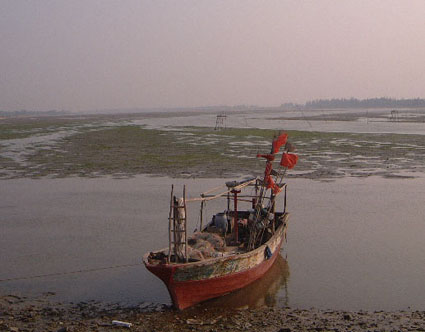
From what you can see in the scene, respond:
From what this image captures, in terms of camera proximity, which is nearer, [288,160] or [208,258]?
[208,258]

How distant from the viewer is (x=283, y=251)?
43.9 ft

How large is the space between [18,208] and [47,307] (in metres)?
9.73

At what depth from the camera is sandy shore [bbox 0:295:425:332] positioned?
8523mm

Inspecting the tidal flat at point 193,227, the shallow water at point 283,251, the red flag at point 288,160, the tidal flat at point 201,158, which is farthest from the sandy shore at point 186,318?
the tidal flat at point 201,158

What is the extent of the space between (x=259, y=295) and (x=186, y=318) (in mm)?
2085

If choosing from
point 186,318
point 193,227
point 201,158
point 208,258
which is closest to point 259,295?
point 208,258

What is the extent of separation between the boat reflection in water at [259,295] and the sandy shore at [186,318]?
33 centimetres

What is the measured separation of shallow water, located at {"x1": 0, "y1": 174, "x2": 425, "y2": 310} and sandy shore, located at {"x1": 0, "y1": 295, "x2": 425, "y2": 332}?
476mm

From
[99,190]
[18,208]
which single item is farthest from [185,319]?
[99,190]

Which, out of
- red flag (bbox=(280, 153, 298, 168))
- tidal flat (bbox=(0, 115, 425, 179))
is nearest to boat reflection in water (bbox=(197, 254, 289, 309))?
red flag (bbox=(280, 153, 298, 168))

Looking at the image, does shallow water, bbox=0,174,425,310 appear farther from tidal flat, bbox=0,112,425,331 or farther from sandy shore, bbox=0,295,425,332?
sandy shore, bbox=0,295,425,332

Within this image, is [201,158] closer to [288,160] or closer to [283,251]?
[283,251]

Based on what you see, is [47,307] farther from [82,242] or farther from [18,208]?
[18,208]

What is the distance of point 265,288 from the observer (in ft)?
36.0
